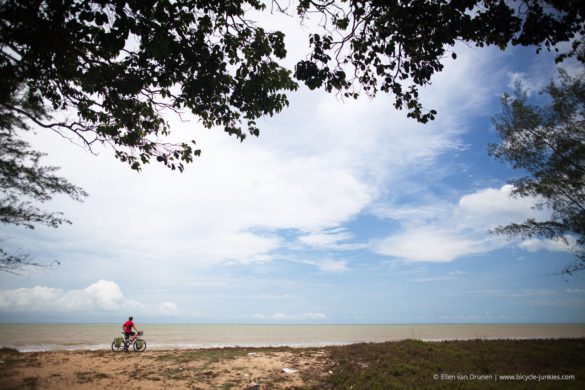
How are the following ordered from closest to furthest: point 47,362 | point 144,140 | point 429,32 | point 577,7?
point 577,7 → point 429,32 → point 144,140 → point 47,362

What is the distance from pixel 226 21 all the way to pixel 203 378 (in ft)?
42.0

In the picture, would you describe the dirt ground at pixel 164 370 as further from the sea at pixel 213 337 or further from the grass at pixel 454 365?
the sea at pixel 213 337

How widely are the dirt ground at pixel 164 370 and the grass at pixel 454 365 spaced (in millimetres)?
1522

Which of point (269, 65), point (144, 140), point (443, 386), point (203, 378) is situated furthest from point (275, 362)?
point (269, 65)

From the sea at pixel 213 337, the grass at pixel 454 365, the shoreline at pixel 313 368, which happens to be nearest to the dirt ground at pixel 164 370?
the shoreline at pixel 313 368

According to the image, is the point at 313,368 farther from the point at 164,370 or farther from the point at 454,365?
the point at 164,370

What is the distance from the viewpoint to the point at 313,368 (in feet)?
45.0

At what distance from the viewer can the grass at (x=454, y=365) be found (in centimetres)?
1086

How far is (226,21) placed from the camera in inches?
260

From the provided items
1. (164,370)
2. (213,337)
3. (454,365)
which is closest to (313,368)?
(454,365)

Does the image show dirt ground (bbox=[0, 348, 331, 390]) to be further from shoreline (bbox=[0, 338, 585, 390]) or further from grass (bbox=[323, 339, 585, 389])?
grass (bbox=[323, 339, 585, 389])

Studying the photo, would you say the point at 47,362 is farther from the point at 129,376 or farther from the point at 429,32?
the point at 429,32

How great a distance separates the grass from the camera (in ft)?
35.6

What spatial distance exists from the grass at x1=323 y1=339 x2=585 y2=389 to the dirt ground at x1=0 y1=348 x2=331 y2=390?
1522 millimetres
